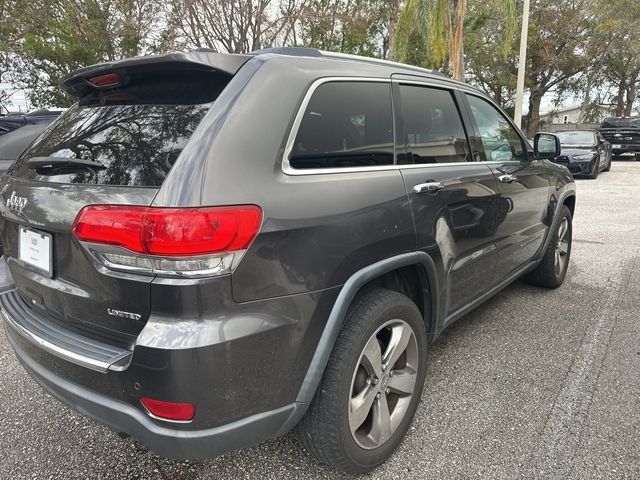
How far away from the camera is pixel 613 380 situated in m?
2.86

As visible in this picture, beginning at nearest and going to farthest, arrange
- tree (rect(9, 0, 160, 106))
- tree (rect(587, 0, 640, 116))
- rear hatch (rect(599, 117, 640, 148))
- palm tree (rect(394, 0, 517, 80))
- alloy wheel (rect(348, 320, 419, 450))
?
alloy wheel (rect(348, 320, 419, 450)), palm tree (rect(394, 0, 517, 80)), tree (rect(9, 0, 160, 106)), rear hatch (rect(599, 117, 640, 148)), tree (rect(587, 0, 640, 116))

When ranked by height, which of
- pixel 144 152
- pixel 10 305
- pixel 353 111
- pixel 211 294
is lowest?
pixel 10 305

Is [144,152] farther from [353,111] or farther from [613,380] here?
[613,380]

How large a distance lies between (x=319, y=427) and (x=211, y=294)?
79cm

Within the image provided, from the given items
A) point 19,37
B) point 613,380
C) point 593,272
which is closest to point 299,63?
point 613,380

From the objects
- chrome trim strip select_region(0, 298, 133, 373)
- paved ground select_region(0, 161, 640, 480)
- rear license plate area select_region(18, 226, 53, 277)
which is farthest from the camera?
paved ground select_region(0, 161, 640, 480)

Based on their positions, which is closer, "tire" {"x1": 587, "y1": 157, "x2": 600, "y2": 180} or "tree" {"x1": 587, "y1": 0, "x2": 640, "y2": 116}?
"tire" {"x1": 587, "y1": 157, "x2": 600, "y2": 180}

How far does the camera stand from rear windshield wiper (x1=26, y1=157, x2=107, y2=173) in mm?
1771

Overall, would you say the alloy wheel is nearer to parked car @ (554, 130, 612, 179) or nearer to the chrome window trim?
the chrome window trim

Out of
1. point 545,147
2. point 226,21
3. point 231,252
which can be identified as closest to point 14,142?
point 231,252

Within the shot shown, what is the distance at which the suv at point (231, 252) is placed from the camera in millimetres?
1528

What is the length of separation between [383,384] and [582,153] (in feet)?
44.8

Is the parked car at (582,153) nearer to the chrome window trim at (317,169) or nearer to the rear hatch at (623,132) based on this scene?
the rear hatch at (623,132)

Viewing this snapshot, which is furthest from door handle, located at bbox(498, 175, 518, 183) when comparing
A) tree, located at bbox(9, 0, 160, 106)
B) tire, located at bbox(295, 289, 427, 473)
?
tree, located at bbox(9, 0, 160, 106)
